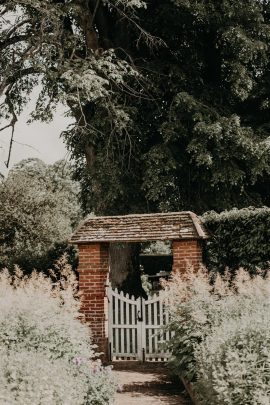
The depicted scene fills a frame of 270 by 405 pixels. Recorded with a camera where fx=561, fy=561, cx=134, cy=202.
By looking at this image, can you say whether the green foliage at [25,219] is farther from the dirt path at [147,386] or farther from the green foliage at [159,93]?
the dirt path at [147,386]

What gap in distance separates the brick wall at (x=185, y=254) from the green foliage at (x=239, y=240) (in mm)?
1043

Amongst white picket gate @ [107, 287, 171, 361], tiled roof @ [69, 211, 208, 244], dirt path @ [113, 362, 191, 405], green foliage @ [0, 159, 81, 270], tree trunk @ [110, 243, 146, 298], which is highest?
green foliage @ [0, 159, 81, 270]

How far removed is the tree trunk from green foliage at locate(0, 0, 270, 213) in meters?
1.38

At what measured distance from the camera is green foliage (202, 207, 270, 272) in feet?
39.1

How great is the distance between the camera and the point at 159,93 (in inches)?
681

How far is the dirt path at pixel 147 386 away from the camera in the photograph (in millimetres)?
8514

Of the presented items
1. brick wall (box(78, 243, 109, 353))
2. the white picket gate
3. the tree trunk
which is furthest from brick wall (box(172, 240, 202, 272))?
the tree trunk

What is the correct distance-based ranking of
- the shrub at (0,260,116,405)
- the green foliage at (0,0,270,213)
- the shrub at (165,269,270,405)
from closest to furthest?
the shrub at (0,260,116,405) → the shrub at (165,269,270,405) → the green foliage at (0,0,270,213)

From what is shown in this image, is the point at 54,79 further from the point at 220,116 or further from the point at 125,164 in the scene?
the point at 220,116

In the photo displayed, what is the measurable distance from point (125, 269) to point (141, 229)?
5.33 metres

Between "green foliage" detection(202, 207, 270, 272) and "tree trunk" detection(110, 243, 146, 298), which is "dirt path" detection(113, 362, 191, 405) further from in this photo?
"tree trunk" detection(110, 243, 146, 298)

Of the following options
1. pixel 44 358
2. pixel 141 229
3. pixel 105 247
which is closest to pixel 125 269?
pixel 105 247

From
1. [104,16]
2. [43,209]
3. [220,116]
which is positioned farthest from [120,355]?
[43,209]

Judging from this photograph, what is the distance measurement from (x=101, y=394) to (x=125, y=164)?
10.5m
